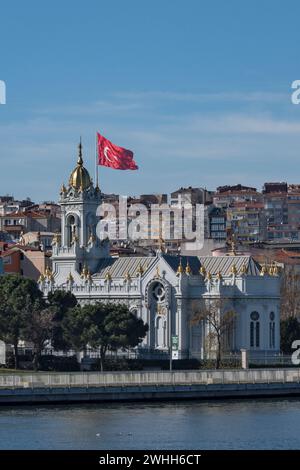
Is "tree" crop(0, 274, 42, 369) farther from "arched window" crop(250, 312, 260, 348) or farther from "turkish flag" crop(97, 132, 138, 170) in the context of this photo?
"arched window" crop(250, 312, 260, 348)

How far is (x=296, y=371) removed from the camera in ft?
352

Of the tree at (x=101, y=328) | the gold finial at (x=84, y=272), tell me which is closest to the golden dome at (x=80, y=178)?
the gold finial at (x=84, y=272)

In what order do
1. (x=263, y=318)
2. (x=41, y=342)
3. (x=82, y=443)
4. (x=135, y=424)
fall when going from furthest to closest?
(x=263, y=318) → (x=41, y=342) → (x=135, y=424) → (x=82, y=443)

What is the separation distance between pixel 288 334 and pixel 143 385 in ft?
128

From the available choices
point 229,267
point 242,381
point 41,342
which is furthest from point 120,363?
point 242,381

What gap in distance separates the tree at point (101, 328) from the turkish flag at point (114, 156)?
1163 centimetres

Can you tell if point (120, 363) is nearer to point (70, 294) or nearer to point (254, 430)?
point (70, 294)

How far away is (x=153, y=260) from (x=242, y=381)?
33.5 metres

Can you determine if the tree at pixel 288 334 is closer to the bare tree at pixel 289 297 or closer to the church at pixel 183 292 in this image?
the church at pixel 183 292

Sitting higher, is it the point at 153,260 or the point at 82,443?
the point at 153,260

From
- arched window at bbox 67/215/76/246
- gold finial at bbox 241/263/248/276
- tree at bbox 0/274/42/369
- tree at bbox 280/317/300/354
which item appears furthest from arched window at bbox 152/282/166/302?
arched window at bbox 67/215/76/246

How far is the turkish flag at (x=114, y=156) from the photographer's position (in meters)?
134

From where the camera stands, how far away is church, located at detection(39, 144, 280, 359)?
133 metres
